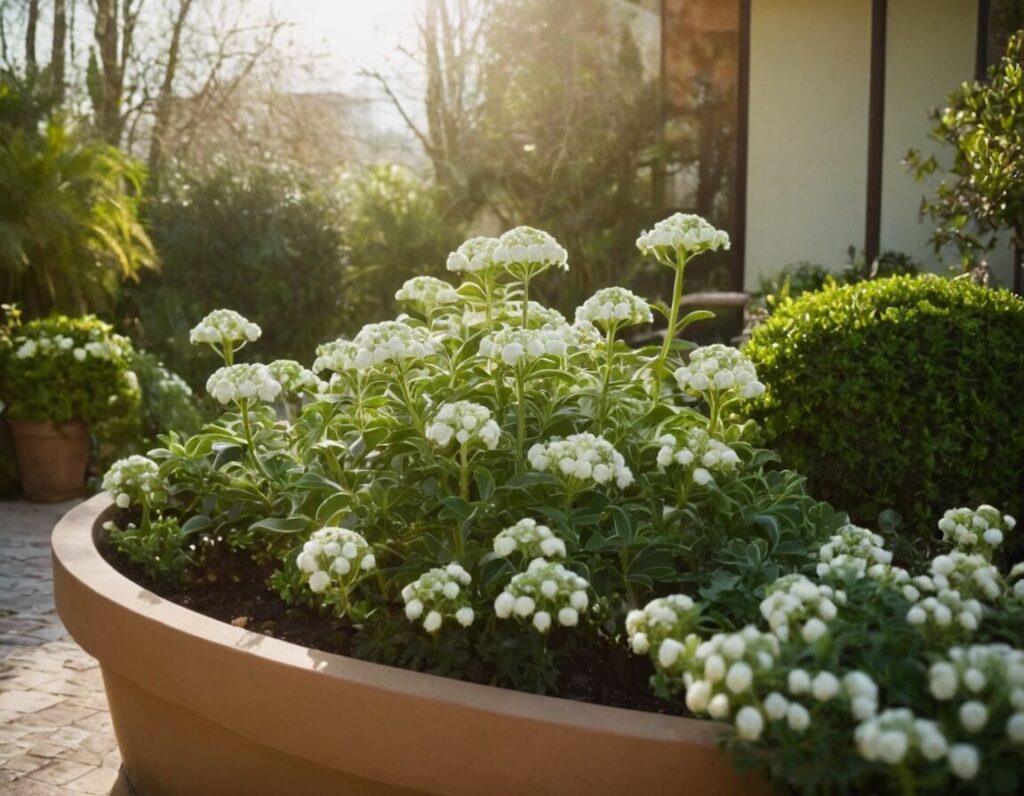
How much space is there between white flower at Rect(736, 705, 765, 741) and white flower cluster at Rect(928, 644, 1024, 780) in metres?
0.26

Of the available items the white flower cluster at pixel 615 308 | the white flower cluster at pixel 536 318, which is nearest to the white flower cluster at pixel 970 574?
the white flower cluster at pixel 615 308

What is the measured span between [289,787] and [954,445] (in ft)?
7.49

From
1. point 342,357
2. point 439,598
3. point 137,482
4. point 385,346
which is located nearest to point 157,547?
A: point 137,482

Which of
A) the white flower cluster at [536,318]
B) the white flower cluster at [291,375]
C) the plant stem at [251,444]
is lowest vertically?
the plant stem at [251,444]

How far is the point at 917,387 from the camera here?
3.41 m

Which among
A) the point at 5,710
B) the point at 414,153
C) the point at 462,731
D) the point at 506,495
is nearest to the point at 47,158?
the point at 5,710

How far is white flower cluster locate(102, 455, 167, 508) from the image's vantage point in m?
2.99

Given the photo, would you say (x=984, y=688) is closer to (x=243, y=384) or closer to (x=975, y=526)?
(x=975, y=526)

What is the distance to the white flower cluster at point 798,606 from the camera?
1770mm

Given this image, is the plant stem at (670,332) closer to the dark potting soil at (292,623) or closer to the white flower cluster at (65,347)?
the dark potting soil at (292,623)

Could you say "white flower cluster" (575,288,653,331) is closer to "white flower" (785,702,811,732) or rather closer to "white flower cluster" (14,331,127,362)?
"white flower" (785,702,811,732)

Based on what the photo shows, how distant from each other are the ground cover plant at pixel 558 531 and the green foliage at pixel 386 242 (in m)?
6.97

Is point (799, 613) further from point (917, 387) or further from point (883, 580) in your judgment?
point (917, 387)

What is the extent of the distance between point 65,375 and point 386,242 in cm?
447
